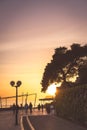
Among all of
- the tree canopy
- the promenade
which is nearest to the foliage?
the promenade

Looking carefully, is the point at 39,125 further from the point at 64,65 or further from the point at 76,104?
the point at 64,65

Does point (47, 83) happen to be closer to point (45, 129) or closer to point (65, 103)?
point (65, 103)

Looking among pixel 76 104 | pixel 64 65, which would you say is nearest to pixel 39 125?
pixel 76 104

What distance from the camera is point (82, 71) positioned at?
8750 centimetres

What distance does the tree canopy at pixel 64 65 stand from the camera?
97.5 m

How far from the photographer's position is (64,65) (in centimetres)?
9906

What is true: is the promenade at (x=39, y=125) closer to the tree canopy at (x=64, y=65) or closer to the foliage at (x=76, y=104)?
the foliage at (x=76, y=104)

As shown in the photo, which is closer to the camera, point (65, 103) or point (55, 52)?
point (65, 103)

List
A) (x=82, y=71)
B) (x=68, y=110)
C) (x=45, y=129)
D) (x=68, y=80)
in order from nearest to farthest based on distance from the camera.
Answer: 1. (x=45, y=129)
2. (x=68, y=110)
3. (x=82, y=71)
4. (x=68, y=80)

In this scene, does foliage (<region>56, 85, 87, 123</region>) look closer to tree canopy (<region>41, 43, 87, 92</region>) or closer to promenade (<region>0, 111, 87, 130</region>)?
promenade (<region>0, 111, 87, 130</region>)

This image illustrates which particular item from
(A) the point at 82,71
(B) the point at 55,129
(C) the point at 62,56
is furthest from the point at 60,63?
(B) the point at 55,129

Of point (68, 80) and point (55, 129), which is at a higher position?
point (68, 80)

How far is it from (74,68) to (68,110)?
47.7 m

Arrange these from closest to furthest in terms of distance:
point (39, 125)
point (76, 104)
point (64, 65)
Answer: point (39, 125), point (76, 104), point (64, 65)
